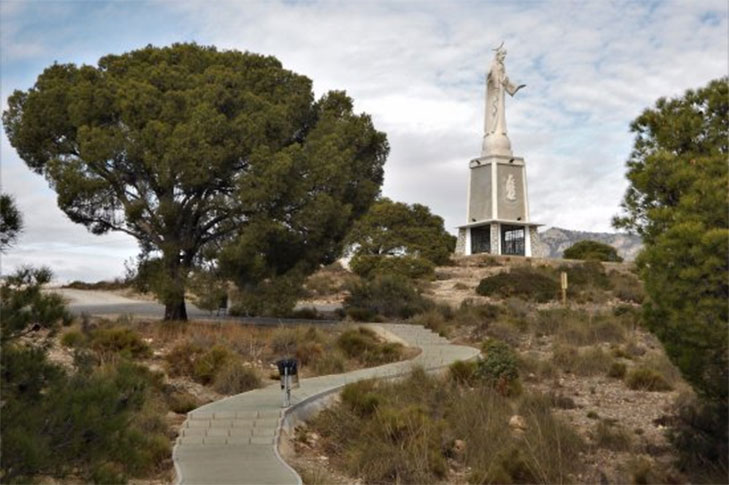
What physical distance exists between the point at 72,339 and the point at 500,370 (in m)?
9.45

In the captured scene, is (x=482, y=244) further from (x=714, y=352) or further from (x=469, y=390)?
(x=714, y=352)

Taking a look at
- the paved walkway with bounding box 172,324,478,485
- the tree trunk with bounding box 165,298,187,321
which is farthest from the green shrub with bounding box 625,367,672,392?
the tree trunk with bounding box 165,298,187,321

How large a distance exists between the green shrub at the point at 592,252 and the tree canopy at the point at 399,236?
11296 mm

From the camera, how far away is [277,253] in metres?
25.1

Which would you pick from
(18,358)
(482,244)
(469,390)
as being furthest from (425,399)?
(482,244)

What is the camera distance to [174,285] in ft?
76.0

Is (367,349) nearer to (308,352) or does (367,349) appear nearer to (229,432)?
(308,352)

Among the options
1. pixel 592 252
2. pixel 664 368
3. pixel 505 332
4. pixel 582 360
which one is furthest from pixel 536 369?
pixel 592 252

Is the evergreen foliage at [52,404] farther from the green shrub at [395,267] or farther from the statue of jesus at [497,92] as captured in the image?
the statue of jesus at [497,92]

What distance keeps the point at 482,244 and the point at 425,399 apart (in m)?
42.4

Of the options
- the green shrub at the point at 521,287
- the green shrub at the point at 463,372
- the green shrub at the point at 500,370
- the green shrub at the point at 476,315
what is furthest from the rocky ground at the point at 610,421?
the green shrub at the point at 521,287

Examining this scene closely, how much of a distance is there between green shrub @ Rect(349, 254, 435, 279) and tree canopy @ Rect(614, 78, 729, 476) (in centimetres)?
3562

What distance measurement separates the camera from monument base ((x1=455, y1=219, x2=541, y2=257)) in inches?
2145

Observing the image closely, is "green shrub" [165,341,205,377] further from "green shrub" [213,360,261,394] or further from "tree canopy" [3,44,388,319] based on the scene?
"tree canopy" [3,44,388,319]
